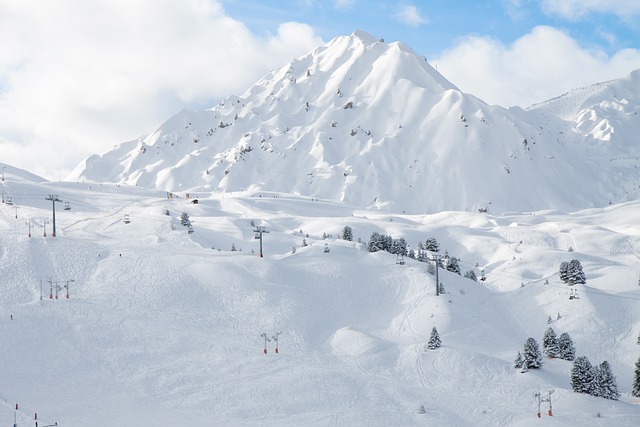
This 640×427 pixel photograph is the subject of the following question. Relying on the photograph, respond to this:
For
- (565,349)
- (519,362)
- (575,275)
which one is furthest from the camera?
(575,275)

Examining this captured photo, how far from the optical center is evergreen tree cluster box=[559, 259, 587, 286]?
232 ft

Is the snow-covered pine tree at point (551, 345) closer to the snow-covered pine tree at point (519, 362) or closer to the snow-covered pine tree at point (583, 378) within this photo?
the snow-covered pine tree at point (519, 362)

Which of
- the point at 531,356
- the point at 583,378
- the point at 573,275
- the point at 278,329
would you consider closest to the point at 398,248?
the point at 573,275

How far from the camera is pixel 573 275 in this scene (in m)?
71.1

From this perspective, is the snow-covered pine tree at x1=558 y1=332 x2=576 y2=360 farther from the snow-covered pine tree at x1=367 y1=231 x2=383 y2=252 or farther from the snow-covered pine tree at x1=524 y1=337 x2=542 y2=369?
the snow-covered pine tree at x1=367 y1=231 x2=383 y2=252

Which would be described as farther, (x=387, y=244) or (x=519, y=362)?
(x=387, y=244)

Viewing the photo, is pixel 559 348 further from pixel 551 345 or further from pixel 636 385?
pixel 636 385

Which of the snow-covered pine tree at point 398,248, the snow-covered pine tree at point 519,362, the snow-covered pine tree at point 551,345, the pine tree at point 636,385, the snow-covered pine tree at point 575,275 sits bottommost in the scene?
the pine tree at point 636,385

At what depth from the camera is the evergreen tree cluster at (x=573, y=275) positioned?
7081cm

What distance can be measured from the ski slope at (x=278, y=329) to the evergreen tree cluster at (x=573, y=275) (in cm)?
128

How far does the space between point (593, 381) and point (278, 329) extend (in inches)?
1005

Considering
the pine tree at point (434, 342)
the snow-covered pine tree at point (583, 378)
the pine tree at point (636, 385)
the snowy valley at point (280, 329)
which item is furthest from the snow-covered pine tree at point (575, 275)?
the snow-covered pine tree at point (583, 378)

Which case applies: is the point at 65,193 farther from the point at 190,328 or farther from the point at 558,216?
the point at 558,216

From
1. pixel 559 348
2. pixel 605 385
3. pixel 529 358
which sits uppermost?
pixel 559 348
